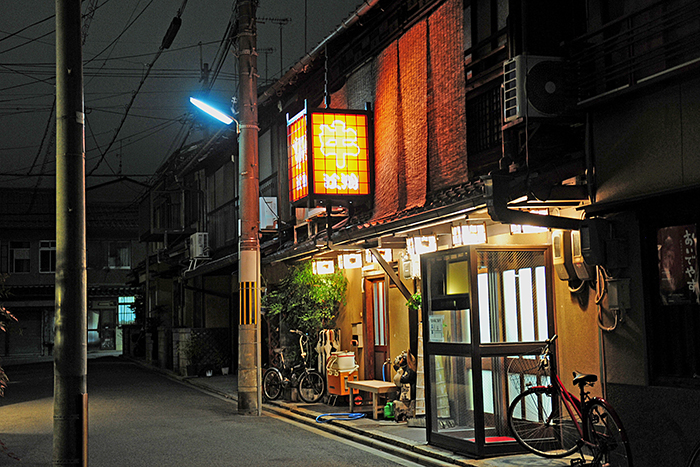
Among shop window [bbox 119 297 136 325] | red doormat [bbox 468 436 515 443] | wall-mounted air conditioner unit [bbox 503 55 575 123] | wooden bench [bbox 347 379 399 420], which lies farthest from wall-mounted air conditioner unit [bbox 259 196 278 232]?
shop window [bbox 119 297 136 325]

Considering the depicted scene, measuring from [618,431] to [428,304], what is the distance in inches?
165

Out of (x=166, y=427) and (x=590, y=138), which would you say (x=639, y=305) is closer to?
(x=590, y=138)

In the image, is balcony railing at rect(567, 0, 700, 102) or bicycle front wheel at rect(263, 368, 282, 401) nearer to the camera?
balcony railing at rect(567, 0, 700, 102)

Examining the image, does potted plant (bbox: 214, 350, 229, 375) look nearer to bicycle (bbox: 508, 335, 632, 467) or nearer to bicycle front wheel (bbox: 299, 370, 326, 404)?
bicycle front wheel (bbox: 299, 370, 326, 404)

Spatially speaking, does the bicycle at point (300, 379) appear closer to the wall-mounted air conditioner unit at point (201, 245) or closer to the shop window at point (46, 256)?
the wall-mounted air conditioner unit at point (201, 245)

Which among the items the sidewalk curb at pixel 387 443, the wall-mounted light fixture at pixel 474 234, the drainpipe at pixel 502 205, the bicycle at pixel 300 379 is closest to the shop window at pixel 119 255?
the bicycle at pixel 300 379

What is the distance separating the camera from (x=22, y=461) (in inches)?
449

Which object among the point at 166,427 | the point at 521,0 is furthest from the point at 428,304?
the point at 166,427

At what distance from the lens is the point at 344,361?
56.3 ft

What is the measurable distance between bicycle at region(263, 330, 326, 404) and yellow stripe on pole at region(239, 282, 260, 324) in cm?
195

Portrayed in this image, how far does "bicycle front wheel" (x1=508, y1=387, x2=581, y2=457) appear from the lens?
10.4 metres

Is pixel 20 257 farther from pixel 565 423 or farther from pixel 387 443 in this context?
pixel 565 423

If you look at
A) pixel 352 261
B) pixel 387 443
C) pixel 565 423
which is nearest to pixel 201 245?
pixel 352 261

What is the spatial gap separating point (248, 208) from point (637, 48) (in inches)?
413
